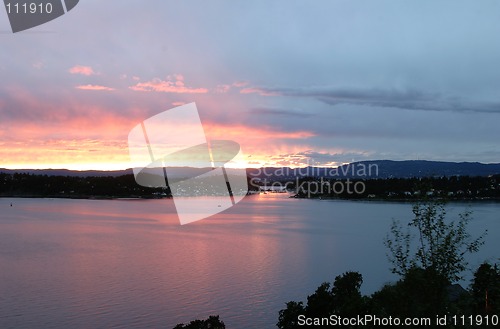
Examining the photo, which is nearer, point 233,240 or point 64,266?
point 64,266

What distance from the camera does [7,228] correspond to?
5181 cm

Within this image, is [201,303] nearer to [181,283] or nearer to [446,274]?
[181,283]

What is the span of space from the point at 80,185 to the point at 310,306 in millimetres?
147031

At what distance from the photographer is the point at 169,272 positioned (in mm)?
26797

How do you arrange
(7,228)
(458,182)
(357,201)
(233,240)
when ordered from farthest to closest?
(357,201), (458,182), (7,228), (233,240)

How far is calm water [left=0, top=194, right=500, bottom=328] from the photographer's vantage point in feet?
60.1

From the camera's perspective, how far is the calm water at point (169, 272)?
18.3 metres

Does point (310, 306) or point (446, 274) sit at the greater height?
point (446, 274)

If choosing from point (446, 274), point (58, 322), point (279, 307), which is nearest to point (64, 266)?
point (58, 322)

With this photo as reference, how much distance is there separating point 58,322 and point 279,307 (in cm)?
808

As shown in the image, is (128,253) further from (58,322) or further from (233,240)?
(58,322)

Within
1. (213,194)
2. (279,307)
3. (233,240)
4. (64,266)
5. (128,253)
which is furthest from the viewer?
(213,194)

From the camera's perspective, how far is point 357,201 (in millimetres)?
117875

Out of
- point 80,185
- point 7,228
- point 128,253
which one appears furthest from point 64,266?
point 80,185
